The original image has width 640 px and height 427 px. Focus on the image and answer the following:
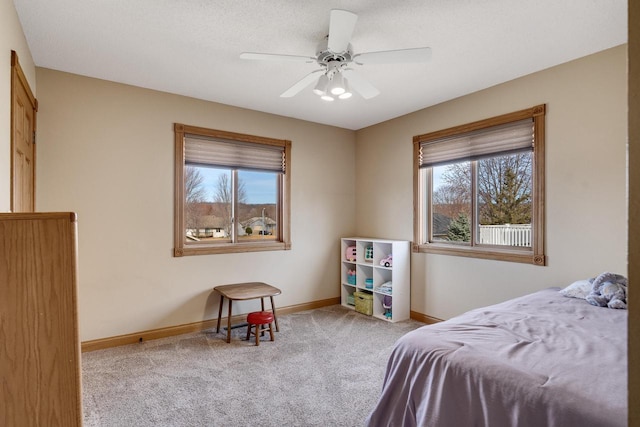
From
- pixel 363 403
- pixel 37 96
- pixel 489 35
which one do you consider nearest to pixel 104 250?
pixel 37 96

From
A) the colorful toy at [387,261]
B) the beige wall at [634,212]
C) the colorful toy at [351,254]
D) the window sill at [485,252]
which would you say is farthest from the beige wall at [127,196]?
the beige wall at [634,212]

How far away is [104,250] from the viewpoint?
3.21 metres

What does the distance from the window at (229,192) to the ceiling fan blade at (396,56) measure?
2149mm

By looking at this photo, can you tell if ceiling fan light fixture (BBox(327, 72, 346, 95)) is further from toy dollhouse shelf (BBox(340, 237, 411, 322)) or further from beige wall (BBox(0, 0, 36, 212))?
toy dollhouse shelf (BBox(340, 237, 411, 322))

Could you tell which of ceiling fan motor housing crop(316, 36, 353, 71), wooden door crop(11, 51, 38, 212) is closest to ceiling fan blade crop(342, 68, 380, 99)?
ceiling fan motor housing crop(316, 36, 353, 71)

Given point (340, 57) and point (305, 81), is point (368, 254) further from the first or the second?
point (340, 57)

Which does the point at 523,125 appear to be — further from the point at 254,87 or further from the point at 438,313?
the point at 254,87

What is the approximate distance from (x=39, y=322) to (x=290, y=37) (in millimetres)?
2223

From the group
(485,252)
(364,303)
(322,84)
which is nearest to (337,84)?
(322,84)

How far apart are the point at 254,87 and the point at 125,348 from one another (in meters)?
2.81

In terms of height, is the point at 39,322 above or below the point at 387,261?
above

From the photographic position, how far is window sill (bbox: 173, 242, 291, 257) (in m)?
3.64

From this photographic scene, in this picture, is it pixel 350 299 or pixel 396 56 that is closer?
pixel 396 56

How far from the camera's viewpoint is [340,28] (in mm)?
1938
